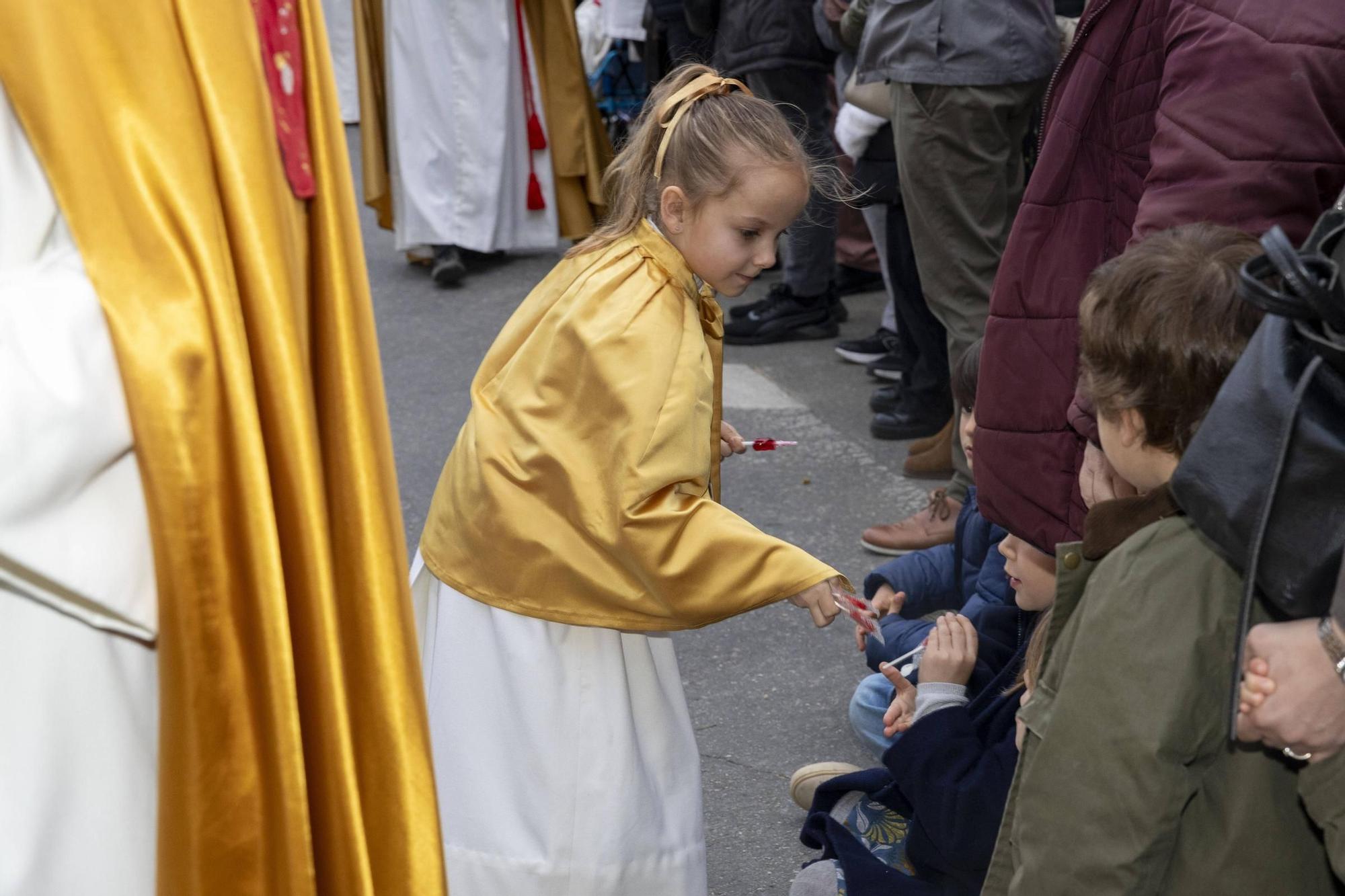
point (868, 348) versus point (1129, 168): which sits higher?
point (1129, 168)

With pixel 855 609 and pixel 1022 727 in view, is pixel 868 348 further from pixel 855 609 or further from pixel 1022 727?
pixel 1022 727

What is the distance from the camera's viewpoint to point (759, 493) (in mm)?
4668

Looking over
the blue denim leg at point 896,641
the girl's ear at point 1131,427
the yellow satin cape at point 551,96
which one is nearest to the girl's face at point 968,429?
the blue denim leg at point 896,641

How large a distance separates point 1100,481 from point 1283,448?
69 cm

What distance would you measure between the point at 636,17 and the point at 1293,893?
6.01 meters

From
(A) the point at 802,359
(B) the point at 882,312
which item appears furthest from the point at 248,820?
(B) the point at 882,312

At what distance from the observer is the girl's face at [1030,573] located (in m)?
2.43

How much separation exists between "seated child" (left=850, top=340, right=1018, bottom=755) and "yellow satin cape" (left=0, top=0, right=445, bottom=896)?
48.0 inches

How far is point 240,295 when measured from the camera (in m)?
1.51

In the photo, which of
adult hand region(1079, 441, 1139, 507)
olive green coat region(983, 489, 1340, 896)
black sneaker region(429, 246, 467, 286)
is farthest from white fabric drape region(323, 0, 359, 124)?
olive green coat region(983, 489, 1340, 896)

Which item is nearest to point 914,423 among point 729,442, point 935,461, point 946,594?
point 935,461

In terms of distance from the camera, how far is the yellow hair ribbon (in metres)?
2.42

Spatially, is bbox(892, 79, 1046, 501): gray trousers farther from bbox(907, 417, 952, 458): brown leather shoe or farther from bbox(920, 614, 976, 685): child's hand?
bbox(920, 614, 976, 685): child's hand

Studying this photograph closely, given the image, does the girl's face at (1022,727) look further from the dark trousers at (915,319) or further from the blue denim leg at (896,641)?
the dark trousers at (915,319)
